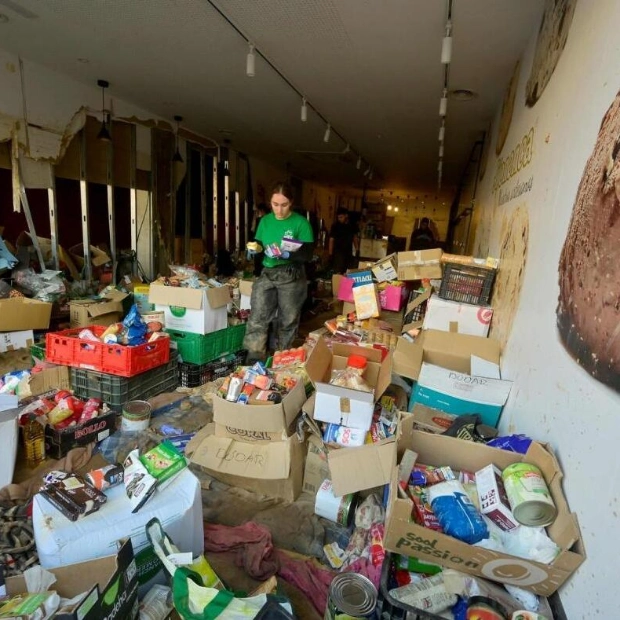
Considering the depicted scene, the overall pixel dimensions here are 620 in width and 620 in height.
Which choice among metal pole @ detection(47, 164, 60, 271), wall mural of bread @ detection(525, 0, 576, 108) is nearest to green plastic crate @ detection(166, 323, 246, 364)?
metal pole @ detection(47, 164, 60, 271)

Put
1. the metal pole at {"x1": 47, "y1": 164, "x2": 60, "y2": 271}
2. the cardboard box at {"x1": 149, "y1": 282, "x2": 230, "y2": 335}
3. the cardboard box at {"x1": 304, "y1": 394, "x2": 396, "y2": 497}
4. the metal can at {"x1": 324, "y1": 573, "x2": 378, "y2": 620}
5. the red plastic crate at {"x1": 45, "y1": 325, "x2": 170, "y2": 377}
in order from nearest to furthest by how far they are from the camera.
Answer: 1. the metal can at {"x1": 324, "y1": 573, "x2": 378, "y2": 620}
2. the cardboard box at {"x1": 304, "y1": 394, "x2": 396, "y2": 497}
3. the red plastic crate at {"x1": 45, "y1": 325, "x2": 170, "y2": 377}
4. the cardboard box at {"x1": 149, "y1": 282, "x2": 230, "y2": 335}
5. the metal pole at {"x1": 47, "y1": 164, "x2": 60, "y2": 271}

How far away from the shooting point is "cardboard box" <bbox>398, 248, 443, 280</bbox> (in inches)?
124

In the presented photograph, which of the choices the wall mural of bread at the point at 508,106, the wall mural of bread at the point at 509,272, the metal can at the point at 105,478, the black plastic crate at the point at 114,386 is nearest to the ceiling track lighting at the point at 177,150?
the black plastic crate at the point at 114,386

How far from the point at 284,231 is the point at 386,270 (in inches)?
37.7

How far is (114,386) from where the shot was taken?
2.62 m

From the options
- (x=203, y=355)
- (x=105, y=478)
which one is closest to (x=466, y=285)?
(x=203, y=355)

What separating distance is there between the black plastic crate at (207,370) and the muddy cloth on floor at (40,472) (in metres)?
0.95

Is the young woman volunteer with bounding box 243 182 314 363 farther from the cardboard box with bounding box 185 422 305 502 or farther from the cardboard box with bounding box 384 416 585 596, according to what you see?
the cardboard box with bounding box 384 416 585 596

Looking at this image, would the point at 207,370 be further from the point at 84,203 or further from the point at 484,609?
the point at 84,203

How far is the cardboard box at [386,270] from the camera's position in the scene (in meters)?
3.48

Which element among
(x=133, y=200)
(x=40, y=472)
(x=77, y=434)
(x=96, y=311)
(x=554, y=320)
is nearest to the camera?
(x=554, y=320)

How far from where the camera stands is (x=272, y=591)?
1.30m

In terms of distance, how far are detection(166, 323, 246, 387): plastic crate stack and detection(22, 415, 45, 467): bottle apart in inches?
43.7

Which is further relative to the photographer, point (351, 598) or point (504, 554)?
point (351, 598)
